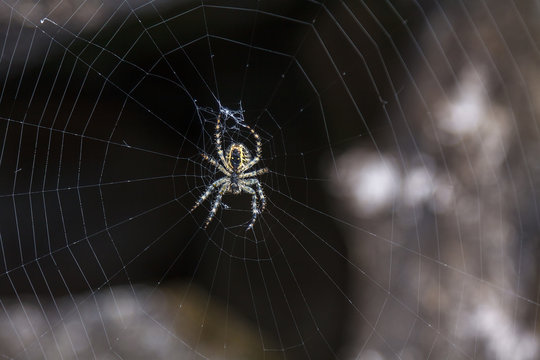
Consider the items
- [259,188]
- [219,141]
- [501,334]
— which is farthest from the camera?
[259,188]

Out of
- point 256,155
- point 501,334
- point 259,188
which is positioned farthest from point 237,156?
point 501,334

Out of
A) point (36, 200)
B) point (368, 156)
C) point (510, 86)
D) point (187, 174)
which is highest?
point (510, 86)

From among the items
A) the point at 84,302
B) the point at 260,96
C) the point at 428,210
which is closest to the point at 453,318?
the point at 428,210

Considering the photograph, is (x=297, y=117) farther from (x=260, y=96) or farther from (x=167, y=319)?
(x=167, y=319)

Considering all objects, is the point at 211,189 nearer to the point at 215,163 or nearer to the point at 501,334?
the point at 215,163

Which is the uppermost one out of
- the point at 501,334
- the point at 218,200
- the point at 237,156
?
the point at 237,156
